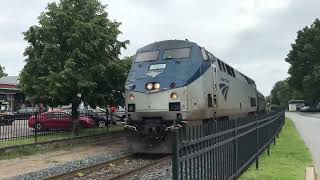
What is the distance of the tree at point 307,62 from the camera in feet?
315

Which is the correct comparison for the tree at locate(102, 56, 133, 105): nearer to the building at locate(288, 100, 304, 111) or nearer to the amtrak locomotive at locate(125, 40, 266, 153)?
the amtrak locomotive at locate(125, 40, 266, 153)

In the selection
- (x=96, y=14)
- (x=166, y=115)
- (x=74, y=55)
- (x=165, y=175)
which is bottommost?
(x=165, y=175)

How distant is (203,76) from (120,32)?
32.8 ft

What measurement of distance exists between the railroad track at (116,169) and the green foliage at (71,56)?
697 cm

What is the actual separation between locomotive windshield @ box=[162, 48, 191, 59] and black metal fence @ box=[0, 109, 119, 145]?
7.07 meters

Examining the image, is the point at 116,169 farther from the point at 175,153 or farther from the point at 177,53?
the point at 175,153

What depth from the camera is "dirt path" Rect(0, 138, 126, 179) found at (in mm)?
15227

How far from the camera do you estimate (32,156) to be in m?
18.7

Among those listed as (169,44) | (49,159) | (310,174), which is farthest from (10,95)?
(310,174)

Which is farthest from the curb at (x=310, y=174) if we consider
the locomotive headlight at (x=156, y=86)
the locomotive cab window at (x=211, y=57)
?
the locomotive cab window at (x=211, y=57)

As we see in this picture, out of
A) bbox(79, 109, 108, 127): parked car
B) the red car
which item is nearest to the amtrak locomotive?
the red car

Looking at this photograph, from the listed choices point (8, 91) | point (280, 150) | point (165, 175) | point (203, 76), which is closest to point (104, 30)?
point (203, 76)

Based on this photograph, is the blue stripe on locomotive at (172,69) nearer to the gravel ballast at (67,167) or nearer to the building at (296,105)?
the gravel ballast at (67,167)

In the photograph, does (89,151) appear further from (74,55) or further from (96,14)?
(96,14)
